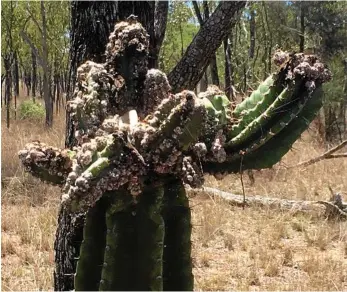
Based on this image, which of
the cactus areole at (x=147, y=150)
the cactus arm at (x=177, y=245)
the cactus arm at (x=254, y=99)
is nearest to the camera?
the cactus areole at (x=147, y=150)

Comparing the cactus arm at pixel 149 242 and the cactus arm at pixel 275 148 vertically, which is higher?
the cactus arm at pixel 275 148

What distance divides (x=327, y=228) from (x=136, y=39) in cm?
496

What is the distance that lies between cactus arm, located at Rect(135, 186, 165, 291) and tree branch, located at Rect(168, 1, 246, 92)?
74.8 inches

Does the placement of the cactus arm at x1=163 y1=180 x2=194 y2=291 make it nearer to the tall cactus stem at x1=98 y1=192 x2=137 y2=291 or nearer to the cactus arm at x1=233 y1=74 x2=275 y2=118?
the tall cactus stem at x1=98 y1=192 x2=137 y2=291

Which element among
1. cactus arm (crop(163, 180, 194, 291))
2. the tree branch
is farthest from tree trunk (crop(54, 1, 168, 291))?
the tree branch

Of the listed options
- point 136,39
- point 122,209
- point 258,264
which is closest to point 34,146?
point 122,209

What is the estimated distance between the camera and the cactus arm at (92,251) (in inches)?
55.2

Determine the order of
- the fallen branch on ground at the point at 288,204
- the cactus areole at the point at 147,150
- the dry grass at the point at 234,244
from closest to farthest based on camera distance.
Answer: the cactus areole at the point at 147,150 < the dry grass at the point at 234,244 < the fallen branch on ground at the point at 288,204

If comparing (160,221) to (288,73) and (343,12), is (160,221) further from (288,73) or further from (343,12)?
(343,12)

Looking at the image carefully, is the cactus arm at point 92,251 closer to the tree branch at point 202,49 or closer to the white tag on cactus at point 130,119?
the white tag on cactus at point 130,119

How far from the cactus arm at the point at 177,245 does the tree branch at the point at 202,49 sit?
5.86 ft

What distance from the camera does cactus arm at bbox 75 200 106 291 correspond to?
55.2 inches

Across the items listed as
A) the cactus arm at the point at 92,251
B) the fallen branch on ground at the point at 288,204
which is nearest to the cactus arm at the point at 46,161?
the cactus arm at the point at 92,251

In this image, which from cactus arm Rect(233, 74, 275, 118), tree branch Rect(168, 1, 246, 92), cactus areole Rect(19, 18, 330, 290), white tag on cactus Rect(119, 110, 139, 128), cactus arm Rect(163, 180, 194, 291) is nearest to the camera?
cactus areole Rect(19, 18, 330, 290)
